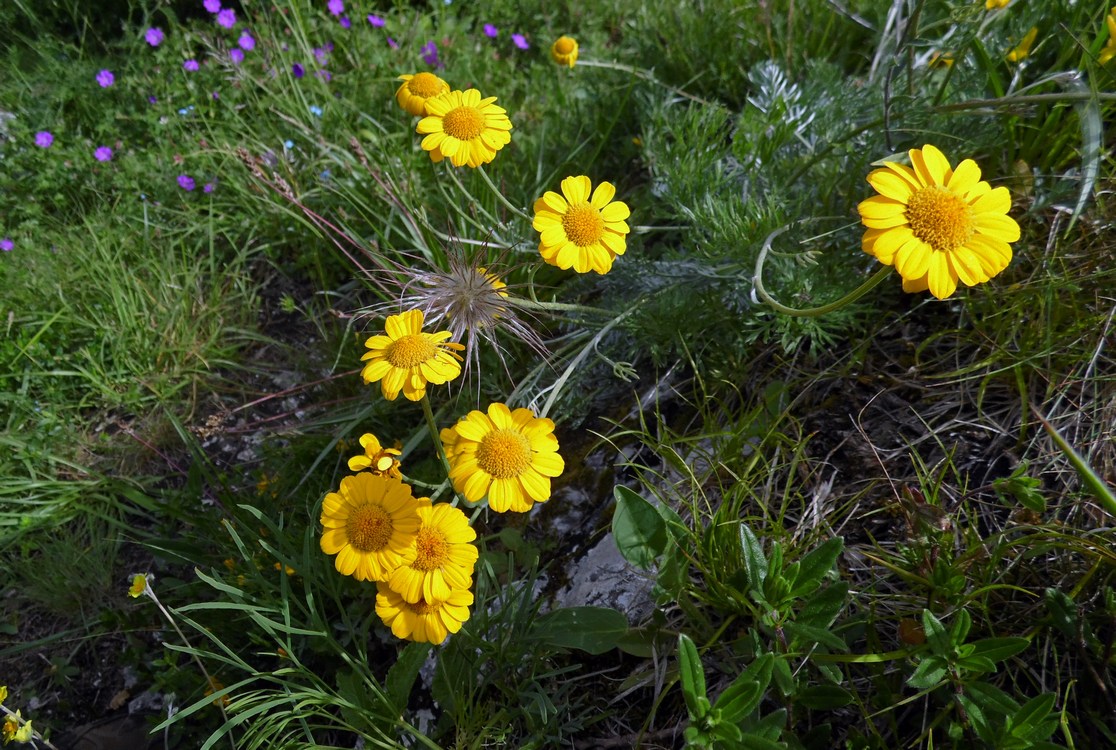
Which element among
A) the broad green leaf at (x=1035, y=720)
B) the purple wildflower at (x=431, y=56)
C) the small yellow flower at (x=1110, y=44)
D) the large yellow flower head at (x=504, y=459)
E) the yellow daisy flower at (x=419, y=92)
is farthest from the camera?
the purple wildflower at (x=431, y=56)

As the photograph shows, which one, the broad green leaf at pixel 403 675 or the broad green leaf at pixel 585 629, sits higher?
the broad green leaf at pixel 585 629

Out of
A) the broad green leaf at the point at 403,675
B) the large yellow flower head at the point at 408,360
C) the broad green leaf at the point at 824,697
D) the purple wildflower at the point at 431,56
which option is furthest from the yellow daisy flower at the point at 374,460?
the purple wildflower at the point at 431,56

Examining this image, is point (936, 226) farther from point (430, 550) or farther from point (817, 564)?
point (430, 550)

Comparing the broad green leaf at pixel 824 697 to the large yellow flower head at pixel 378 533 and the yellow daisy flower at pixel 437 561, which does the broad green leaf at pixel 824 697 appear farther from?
the large yellow flower head at pixel 378 533

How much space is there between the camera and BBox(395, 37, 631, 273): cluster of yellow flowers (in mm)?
1553

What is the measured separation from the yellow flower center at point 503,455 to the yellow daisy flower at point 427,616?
24 centimetres

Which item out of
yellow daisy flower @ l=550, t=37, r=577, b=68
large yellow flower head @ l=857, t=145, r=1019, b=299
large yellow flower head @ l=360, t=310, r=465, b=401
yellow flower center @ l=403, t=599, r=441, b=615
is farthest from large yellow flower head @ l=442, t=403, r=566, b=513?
yellow daisy flower @ l=550, t=37, r=577, b=68

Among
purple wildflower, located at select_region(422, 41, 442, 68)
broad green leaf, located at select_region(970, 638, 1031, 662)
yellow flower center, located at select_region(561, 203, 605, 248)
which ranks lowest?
broad green leaf, located at select_region(970, 638, 1031, 662)

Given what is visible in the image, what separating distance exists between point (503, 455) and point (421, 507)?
19cm

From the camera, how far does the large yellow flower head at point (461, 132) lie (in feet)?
5.40

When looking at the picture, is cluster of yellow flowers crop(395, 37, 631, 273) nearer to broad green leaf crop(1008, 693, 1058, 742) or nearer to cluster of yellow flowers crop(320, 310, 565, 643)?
cluster of yellow flowers crop(320, 310, 565, 643)

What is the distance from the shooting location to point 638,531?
60.6 inches

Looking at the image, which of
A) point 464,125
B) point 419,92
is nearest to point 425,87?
point 419,92

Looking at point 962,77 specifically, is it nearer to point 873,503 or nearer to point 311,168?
point 873,503
